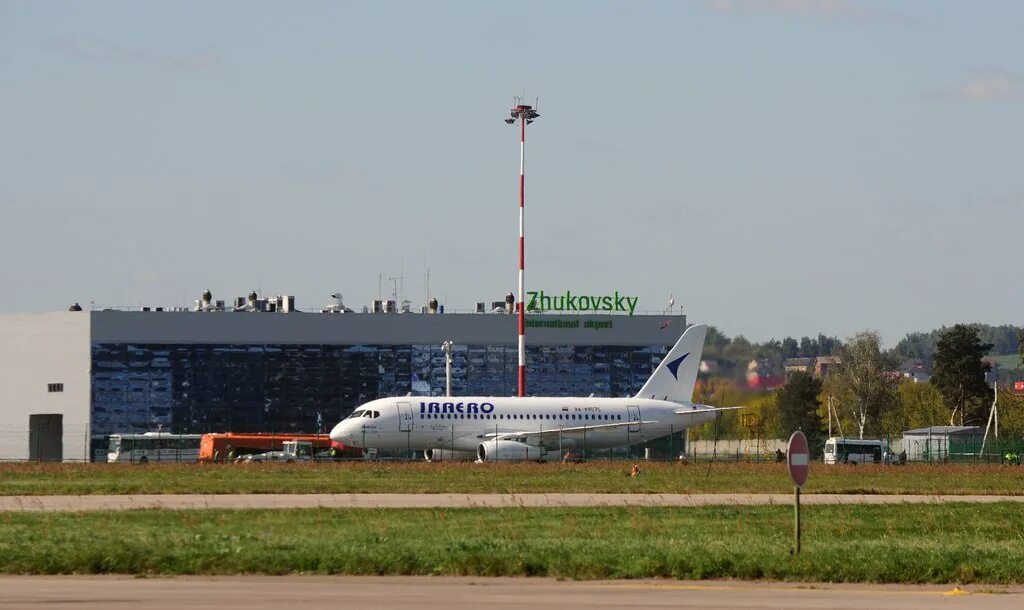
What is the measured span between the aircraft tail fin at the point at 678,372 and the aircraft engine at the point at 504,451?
37.9 ft

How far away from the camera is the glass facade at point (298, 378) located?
107 meters

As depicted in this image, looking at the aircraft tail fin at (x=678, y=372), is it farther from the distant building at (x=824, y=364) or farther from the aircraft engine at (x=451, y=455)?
the distant building at (x=824, y=364)

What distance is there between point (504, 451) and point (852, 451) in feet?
72.5

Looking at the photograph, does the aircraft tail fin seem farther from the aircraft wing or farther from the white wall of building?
the white wall of building

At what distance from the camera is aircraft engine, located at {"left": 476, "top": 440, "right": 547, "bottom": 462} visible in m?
76.2

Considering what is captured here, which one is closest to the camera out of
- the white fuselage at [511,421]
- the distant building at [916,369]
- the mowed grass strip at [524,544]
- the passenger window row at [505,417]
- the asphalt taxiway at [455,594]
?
the asphalt taxiway at [455,594]

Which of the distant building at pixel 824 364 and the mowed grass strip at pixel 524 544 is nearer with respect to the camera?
the mowed grass strip at pixel 524 544

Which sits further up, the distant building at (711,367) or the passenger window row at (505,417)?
the distant building at (711,367)

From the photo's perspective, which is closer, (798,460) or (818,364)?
(798,460)

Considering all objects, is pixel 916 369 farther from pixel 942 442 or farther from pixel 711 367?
pixel 711 367

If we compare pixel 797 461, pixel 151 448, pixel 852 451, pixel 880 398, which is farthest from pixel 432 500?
pixel 880 398

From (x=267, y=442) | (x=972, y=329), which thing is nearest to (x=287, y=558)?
(x=267, y=442)

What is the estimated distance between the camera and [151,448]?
93.8 metres

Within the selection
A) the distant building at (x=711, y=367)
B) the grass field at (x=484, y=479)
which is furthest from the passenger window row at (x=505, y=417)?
the distant building at (x=711, y=367)
